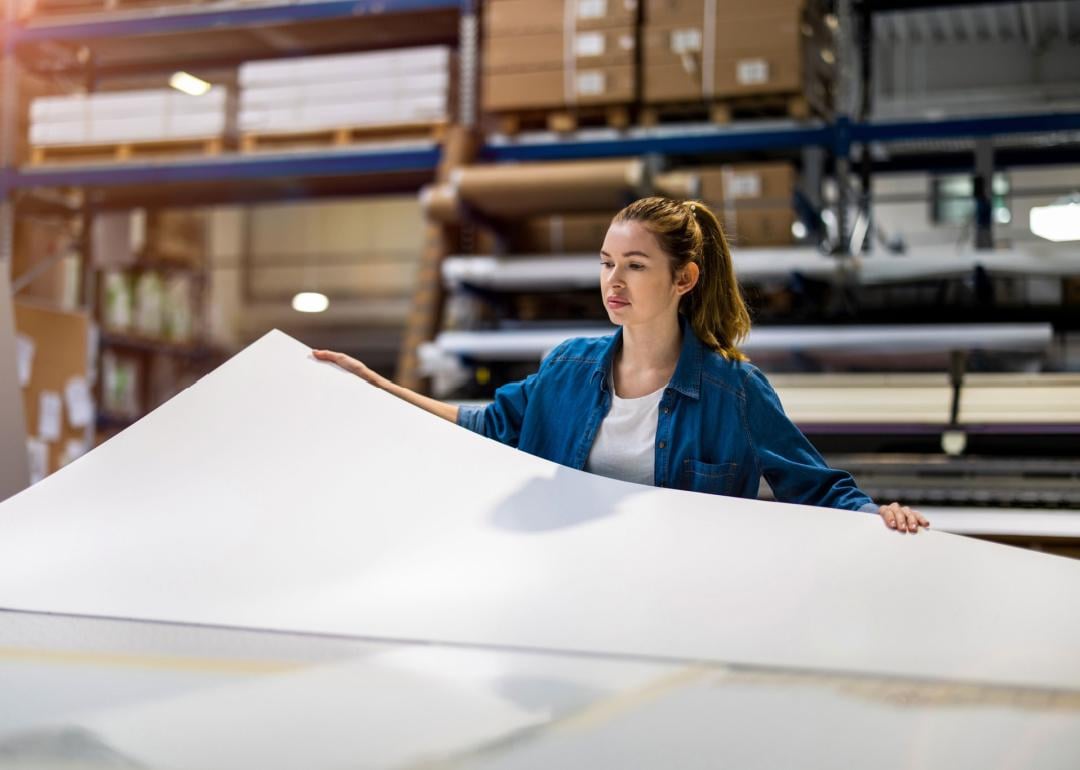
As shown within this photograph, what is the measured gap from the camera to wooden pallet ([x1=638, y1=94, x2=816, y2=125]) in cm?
462

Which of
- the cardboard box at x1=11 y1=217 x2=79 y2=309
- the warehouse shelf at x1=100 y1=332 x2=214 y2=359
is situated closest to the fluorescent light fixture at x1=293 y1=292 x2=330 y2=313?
the warehouse shelf at x1=100 y1=332 x2=214 y2=359

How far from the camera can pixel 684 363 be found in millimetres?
1831

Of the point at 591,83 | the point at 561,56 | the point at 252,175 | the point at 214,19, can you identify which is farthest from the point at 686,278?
the point at 214,19

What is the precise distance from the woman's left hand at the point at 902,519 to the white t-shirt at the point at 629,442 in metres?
0.50

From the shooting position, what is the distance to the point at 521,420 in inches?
78.7

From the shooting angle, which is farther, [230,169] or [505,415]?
[230,169]

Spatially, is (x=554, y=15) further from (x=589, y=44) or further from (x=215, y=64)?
(x=215, y=64)

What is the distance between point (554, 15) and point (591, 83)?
345 mm

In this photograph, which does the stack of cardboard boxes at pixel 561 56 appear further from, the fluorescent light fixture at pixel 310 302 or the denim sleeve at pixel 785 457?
the fluorescent light fixture at pixel 310 302

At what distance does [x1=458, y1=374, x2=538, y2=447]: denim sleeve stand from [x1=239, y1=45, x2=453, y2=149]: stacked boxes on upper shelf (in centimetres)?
344

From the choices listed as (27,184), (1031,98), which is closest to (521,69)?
(27,184)

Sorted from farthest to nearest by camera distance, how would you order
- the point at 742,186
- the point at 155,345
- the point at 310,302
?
the point at 310,302 → the point at 155,345 → the point at 742,186

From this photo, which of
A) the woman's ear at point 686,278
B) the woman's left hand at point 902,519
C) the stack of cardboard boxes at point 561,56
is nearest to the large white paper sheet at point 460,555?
the woman's left hand at point 902,519

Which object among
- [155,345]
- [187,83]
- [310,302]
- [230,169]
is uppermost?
[187,83]
